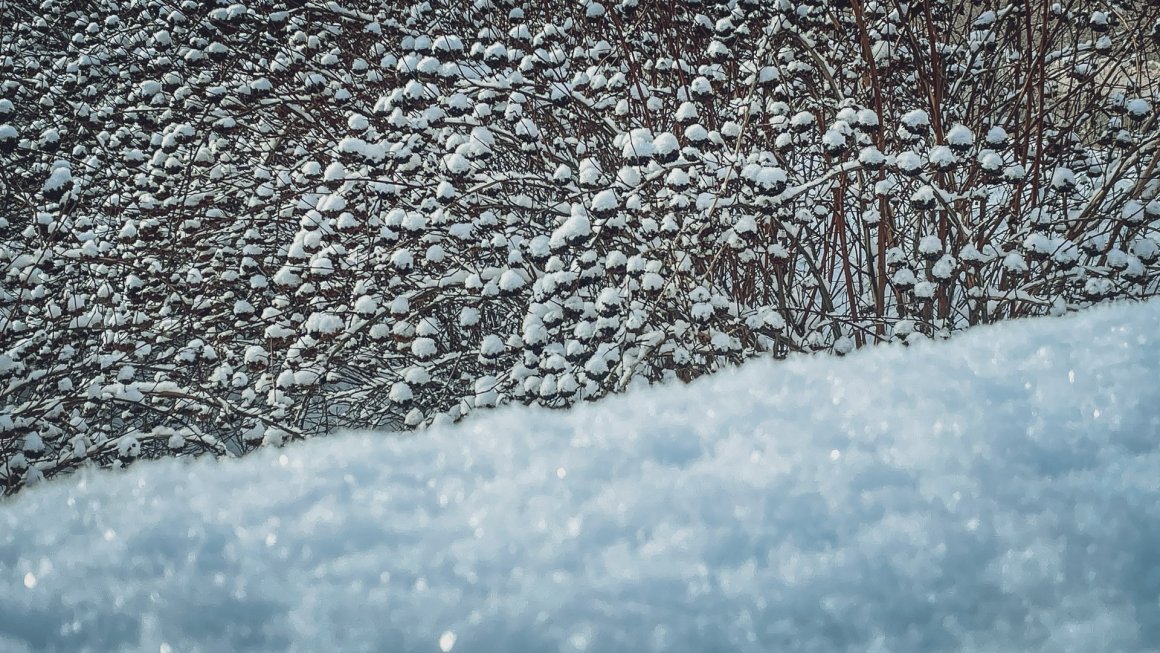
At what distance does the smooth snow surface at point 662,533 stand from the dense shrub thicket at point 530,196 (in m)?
1.41

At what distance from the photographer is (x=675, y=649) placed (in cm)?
99

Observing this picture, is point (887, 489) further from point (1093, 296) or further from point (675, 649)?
point (1093, 296)

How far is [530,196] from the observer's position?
3.79m

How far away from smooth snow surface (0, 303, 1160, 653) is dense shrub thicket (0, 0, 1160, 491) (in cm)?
141

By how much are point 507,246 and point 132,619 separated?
2.56 meters

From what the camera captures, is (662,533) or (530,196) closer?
(662,533)

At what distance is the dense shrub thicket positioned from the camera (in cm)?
307

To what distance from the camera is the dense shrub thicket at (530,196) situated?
3068mm

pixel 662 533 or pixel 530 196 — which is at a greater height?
pixel 662 533

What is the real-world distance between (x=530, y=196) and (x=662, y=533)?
2790mm

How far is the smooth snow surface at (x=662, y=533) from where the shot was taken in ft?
3.37

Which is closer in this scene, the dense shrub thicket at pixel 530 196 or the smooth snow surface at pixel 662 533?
the smooth snow surface at pixel 662 533

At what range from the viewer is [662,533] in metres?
1.18

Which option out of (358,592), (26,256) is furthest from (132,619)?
(26,256)
